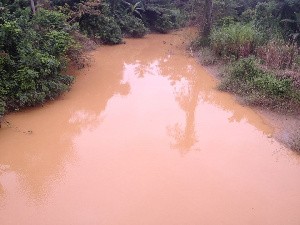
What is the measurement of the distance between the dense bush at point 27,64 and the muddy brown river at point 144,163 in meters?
0.42

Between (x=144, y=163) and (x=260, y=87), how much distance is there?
4111mm

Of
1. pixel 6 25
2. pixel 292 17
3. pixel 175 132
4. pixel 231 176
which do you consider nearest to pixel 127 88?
pixel 175 132

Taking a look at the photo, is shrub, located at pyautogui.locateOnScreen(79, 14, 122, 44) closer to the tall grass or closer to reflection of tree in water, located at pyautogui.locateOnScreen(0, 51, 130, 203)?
the tall grass

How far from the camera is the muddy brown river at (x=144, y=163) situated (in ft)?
13.1

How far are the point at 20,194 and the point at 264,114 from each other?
5585 millimetres

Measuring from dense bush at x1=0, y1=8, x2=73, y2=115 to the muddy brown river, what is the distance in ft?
1.37

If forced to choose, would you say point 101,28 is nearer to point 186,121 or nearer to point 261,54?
point 261,54

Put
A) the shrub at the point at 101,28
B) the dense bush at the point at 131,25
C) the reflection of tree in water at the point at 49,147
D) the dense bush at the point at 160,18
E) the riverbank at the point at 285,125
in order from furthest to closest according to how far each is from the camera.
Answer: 1. the dense bush at the point at 160,18
2. the dense bush at the point at 131,25
3. the shrub at the point at 101,28
4. the riverbank at the point at 285,125
5. the reflection of tree in water at the point at 49,147

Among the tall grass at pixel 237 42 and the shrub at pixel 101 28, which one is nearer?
the tall grass at pixel 237 42

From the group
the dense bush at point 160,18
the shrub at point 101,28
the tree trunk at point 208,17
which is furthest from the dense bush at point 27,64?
the dense bush at point 160,18

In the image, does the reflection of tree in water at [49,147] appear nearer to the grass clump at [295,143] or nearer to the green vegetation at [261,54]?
the green vegetation at [261,54]

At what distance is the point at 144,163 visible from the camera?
500 cm

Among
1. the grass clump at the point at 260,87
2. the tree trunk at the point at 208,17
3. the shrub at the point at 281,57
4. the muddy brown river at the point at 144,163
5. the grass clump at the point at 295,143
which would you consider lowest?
the muddy brown river at the point at 144,163

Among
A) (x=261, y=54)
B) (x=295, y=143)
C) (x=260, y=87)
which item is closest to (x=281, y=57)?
(x=261, y=54)
